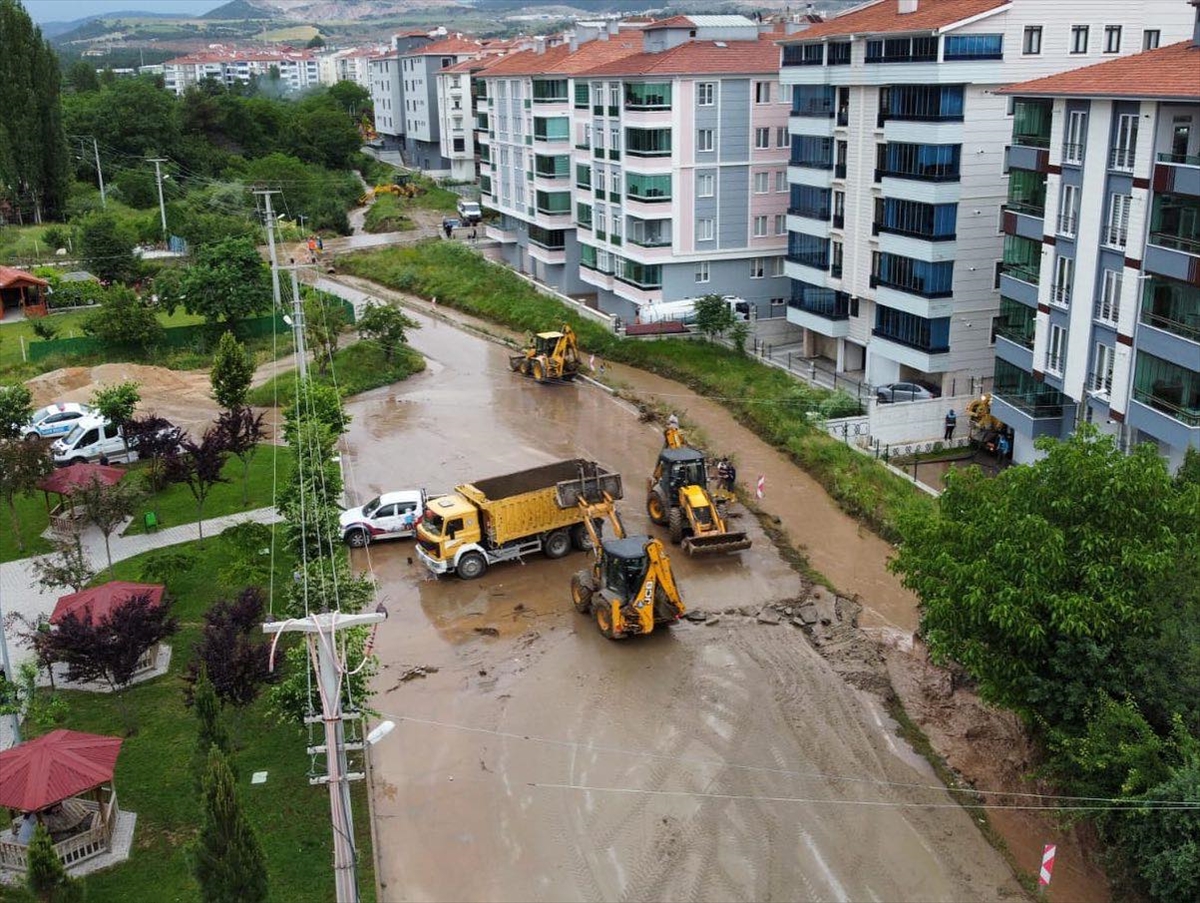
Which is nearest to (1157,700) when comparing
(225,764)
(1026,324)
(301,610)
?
(225,764)

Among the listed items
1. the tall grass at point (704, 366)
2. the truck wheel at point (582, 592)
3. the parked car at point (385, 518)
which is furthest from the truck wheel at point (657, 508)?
the parked car at point (385, 518)

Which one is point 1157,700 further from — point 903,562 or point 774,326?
point 774,326

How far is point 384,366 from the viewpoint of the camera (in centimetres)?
4838

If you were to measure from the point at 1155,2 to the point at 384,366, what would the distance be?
31101 millimetres

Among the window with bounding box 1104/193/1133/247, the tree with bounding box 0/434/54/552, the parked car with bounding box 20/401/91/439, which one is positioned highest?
the window with bounding box 1104/193/1133/247

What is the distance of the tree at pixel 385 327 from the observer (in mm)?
48375

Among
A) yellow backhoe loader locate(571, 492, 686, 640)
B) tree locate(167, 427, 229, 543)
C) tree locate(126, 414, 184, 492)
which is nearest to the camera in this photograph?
yellow backhoe loader locate(571, 492, 686, 640)

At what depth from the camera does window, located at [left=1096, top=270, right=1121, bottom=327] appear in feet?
90.2

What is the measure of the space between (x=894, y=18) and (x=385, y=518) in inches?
898

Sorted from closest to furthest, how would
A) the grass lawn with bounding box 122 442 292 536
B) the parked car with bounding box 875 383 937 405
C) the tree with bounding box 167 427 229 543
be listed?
the tree with bounding box 167 427 229 543
the grass lawn with bounding box 122 442 292 536
the parked car with bounding box 875 383 937 405

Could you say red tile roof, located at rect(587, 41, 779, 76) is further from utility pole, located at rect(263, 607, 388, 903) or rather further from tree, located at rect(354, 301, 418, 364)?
utility pole, located at rect(263, 607, 388, 903)

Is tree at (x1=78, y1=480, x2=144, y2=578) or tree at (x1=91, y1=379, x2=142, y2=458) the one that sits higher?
tree at (x1=91, y1=379, x2=142, y2=458)

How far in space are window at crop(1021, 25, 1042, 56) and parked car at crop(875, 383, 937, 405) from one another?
10689 mm

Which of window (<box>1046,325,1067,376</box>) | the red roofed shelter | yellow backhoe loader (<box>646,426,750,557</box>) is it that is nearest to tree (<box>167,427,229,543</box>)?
yellow backhoe loader (<box>646,426,750,557</box>)
